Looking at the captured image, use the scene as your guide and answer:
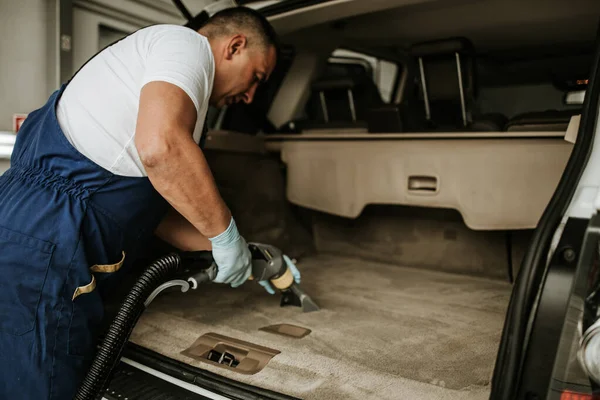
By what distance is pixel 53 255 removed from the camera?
4.53 feet

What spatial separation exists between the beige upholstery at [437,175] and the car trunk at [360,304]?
11.5 inches

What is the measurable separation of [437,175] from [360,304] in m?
0.75

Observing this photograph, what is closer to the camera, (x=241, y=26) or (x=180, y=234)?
(x=241, y=26)

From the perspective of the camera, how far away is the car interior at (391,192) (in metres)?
1.59

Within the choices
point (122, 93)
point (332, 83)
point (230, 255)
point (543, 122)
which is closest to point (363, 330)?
point (230, 255)

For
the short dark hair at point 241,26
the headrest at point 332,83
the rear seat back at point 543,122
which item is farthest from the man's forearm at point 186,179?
the headrest at point 332,83

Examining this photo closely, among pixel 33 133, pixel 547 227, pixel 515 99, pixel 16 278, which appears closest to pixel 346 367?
pixel 547 227

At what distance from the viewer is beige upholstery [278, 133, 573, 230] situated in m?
2.19

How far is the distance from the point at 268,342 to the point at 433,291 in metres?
1.02

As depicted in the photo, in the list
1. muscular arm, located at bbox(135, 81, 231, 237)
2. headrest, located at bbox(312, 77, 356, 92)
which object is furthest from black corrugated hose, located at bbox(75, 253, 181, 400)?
headrest, located at bbox(312, 77, 356, 92)

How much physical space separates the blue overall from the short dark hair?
0.59 m

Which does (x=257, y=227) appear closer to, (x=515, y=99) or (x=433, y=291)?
(x=433, y=291)

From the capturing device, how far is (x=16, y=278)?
1.37 meters

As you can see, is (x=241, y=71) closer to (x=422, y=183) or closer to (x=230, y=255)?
(x=230, y=255)
